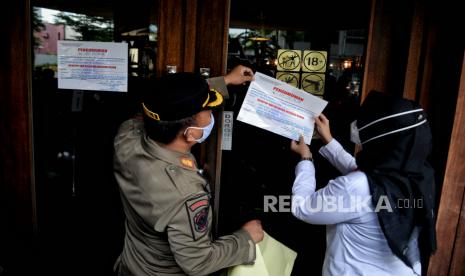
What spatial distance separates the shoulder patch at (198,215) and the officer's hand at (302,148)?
0.73 m

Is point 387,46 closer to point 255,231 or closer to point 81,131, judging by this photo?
point 255,231

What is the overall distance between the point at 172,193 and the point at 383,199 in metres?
0.91

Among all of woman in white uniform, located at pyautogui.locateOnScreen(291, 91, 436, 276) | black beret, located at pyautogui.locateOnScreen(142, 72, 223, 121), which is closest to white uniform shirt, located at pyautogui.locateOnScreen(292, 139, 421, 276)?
woman in white uniform, located at pyautogui.locateOnScreen(291, 91, 436, 276)

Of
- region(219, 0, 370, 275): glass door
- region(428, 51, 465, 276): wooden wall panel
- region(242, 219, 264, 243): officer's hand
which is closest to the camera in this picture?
region(242, 219, 264, 243): officer's hand

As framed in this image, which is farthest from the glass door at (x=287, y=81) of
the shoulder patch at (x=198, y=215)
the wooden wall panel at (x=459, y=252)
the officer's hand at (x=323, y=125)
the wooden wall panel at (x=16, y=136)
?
the wooden wall panel at (x=16, y=136)

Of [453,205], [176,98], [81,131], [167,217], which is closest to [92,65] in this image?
[81,131]

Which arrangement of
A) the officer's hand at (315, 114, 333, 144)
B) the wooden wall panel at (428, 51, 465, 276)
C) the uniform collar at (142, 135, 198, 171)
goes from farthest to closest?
the wooden wall panel at (428, 51, 465, 276)
the officer's hand at (315, 114, 333, 144)
the uniform collar at (142, 135, 198, 171)

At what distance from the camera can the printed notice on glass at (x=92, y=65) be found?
98.5 inches

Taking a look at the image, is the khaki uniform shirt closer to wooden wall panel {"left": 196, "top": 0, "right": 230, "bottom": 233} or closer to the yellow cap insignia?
the yellow cap insignia

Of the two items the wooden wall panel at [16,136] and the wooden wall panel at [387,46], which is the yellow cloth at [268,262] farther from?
the wooden wall panel at [16,136]

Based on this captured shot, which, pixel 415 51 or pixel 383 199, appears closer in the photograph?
pixel 383 199

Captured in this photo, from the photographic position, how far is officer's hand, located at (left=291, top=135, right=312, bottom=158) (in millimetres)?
2176

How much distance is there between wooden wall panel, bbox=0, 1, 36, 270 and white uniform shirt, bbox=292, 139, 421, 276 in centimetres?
182

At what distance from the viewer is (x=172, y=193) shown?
164 centimetres
